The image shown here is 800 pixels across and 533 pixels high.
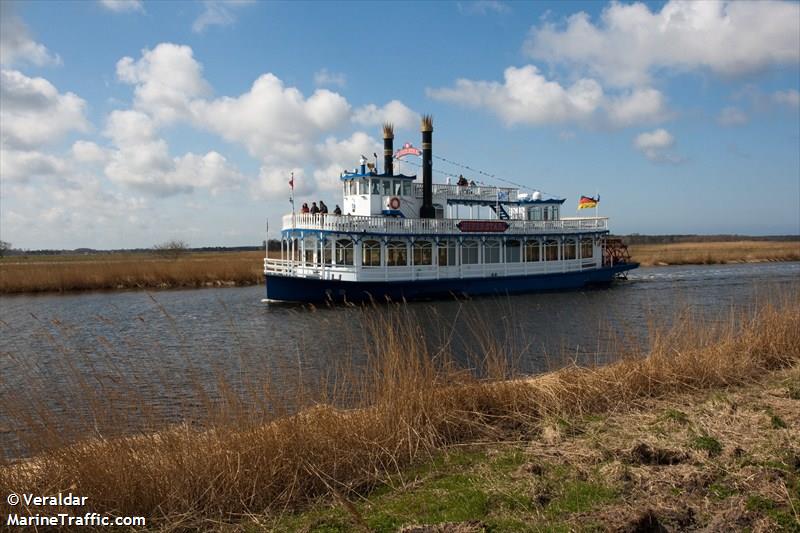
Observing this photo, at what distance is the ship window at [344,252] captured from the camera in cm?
2764

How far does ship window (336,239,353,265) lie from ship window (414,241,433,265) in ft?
10.9

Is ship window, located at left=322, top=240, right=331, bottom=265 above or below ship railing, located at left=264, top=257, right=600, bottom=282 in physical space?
above

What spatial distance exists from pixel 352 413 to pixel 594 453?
2.37 meters

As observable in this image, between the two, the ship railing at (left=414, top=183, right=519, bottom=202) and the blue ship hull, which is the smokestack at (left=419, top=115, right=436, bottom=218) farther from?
the blue ship hull

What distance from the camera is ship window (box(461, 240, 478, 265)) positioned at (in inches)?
1220

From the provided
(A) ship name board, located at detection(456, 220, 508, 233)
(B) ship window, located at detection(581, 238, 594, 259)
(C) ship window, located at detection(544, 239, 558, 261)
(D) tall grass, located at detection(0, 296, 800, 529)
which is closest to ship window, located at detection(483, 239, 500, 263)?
(A) ship name board, located at detection(456, 220, 508, 233)

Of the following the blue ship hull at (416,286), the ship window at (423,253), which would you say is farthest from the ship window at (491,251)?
the ship window at (423,253)

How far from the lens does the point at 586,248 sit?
3622cm

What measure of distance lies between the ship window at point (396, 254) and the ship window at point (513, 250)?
660 centimetres

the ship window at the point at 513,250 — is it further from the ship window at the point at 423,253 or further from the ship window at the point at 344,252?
the ship window at the point at 344,252

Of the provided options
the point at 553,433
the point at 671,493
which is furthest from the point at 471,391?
the point at 671,493

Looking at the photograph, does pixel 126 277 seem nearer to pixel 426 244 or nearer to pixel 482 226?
pixel 426 244

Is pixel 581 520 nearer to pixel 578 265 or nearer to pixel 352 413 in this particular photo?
pixel 352 413

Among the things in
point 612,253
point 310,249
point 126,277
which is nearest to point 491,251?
point 310,249
